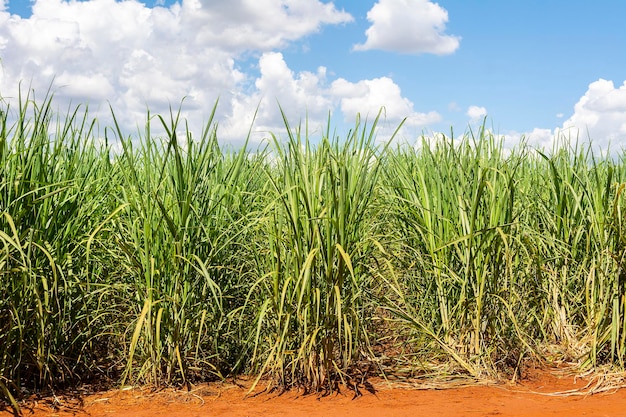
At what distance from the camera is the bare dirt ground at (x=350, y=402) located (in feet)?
11.1

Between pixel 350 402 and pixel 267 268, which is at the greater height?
pixel 267 268

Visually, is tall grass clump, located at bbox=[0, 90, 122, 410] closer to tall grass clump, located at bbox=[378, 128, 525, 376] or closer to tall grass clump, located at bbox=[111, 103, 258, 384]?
tall grass clump, located at bbox=[111, 103, 258, 384]

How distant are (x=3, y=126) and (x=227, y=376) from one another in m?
1.82

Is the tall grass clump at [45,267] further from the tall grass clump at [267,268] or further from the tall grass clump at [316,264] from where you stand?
the tall grass clump at [316,264]

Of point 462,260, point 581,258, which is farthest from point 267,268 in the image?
point 581,258

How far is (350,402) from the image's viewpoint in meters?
3.50

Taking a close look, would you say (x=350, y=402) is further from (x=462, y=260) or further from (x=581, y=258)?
(x=581, y=258)

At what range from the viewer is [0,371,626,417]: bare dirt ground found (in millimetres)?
3395

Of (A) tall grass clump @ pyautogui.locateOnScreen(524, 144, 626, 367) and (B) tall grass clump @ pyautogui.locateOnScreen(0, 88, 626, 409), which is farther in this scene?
(A) tall grass clump @ pyautogui.locateOnScreen(524, 144, 626, 367)

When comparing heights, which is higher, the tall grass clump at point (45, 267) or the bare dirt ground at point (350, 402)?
the tall grass clump at point (45, 267)

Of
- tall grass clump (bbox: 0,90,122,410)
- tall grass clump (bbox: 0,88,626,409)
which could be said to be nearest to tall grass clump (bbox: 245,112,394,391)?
tall grass clump (bbox: 0,88,626,409)

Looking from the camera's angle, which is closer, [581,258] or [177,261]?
[177,261]

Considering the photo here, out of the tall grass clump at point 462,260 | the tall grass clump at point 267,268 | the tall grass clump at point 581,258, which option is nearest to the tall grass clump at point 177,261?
the tall grass clump at point 267,268

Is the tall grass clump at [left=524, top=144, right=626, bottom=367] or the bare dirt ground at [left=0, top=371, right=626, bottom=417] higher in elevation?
the tall grass clump at [left=524, top=144, right=626, bottom=367]
